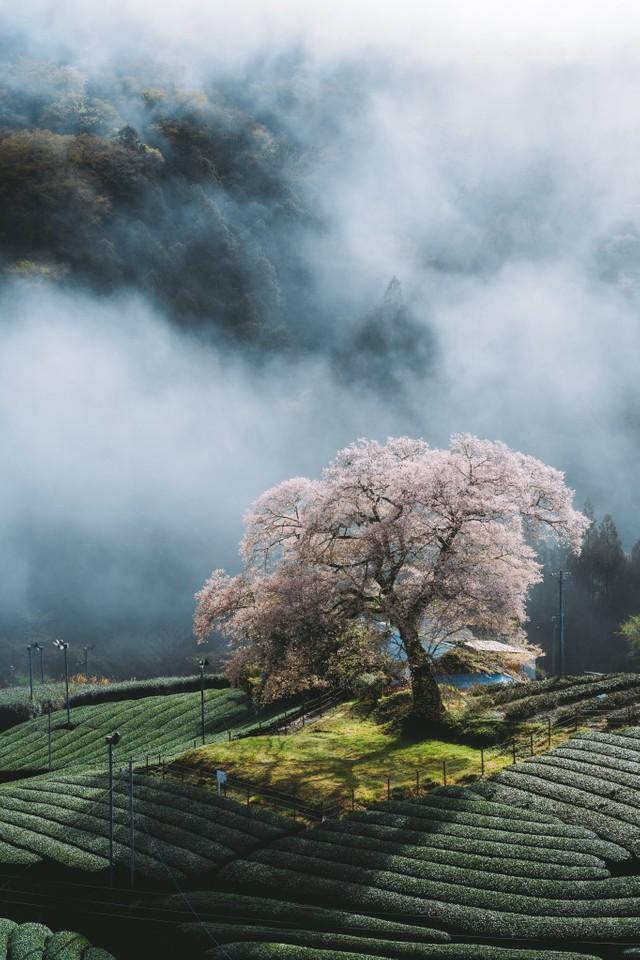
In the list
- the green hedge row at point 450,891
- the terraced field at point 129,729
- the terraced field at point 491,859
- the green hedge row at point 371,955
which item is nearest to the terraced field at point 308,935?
the green hedge row at point 371,955

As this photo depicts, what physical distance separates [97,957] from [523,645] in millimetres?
28177

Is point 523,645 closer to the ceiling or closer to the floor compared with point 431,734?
closer to the ceiling

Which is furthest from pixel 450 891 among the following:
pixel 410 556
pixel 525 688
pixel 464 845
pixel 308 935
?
pixel 525 688

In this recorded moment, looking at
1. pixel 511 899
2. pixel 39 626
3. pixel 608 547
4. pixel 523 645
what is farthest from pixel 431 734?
pixel 39 626

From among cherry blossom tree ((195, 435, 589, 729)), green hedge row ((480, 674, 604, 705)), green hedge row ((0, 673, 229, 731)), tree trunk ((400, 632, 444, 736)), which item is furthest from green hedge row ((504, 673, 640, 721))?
green hedge row ((0, 673, 229, 731))

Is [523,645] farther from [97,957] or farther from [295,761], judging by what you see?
Result: [97,957]

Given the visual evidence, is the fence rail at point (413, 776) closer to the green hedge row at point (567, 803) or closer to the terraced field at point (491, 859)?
the terraced field at point (491, 859)

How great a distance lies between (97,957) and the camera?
92.4 feet

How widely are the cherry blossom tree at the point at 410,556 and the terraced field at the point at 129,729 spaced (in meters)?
14.6

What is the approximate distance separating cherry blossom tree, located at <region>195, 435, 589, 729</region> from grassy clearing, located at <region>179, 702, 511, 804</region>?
3.19m

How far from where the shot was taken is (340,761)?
150 feet

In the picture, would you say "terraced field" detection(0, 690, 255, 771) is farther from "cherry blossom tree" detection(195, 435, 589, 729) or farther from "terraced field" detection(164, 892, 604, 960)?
"terraced field" detection(164, 892, 604, 960)

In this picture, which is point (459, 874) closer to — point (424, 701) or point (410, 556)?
point (424, 701)

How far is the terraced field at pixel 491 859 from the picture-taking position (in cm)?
2817
